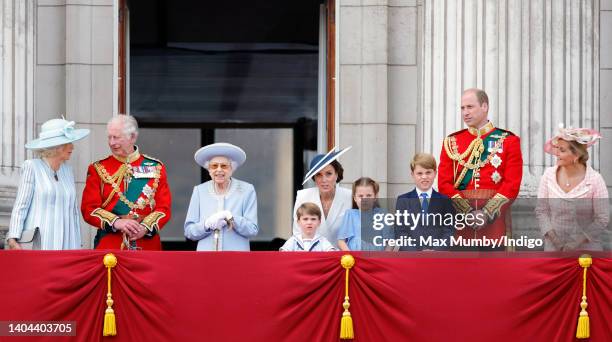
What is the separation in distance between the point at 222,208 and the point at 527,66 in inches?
168

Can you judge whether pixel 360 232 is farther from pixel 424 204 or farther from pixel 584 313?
A: pixel 584 313

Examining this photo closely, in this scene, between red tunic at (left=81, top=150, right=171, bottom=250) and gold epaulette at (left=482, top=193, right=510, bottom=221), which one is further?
red tunic at (left=81, top=150, right=171, bottom=250)

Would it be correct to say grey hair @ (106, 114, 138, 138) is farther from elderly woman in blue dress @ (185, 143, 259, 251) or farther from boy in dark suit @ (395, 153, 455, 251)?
boy in dark suit @ (395, 153, 455, 251)

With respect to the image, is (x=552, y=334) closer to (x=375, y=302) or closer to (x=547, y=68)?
(x=375, y=302)

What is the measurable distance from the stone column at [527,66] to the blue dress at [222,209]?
3420mm

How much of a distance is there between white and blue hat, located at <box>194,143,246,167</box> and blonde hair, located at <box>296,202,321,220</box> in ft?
2.72

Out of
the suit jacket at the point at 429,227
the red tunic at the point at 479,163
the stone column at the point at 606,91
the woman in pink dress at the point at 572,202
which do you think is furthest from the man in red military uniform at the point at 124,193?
the stone column at the point at 606,91

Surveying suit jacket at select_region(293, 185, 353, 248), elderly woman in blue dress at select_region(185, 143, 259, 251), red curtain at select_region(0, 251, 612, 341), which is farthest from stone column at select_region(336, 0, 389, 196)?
red curtain at select_region(0, 251, 612, 341)

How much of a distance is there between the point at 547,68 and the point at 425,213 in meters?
4.36

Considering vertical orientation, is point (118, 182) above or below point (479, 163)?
below

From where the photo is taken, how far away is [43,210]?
38.4 feet

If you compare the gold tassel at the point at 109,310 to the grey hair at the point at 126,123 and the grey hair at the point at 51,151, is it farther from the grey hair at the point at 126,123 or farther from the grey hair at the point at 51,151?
the grey hair at the point at 126,123

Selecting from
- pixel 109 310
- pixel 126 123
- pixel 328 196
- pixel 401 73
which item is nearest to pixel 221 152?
pixel 126 123

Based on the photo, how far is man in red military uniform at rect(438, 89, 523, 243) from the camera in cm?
1213
